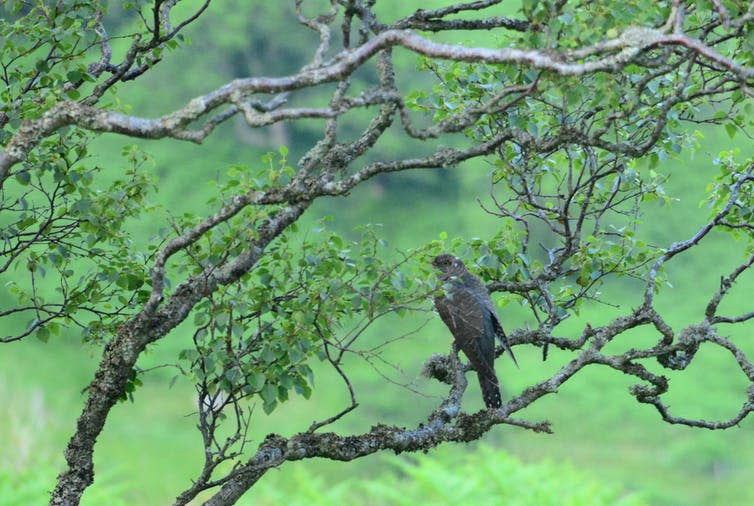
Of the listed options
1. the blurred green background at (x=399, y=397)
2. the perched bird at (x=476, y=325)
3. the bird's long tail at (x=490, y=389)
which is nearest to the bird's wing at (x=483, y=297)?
the perched bird at (x=476, y=325)

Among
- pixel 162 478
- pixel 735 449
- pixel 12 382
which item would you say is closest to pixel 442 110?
pixel 162 478

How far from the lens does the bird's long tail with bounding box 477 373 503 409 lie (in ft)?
25.5

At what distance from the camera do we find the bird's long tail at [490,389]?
7.78 meters

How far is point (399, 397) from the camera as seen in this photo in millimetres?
24125

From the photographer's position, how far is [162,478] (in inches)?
819

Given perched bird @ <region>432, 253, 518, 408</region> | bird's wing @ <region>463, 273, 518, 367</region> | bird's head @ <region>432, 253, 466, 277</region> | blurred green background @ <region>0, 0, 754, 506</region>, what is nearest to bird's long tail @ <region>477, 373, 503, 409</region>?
perched bird @ <region>432, 253, 518, 408</region>

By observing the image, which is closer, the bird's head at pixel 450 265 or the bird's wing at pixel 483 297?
the bird's wing at pixel 483 297

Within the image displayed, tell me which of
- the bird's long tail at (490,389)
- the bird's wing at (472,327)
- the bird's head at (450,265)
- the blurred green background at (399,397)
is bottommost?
the bird's long tail at (490,389)

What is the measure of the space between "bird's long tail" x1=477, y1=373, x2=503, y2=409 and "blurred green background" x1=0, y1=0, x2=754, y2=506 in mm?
7853

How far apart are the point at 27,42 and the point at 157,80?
2381cm

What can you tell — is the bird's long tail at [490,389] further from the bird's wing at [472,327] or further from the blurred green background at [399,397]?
the blurred green background at [399,397]

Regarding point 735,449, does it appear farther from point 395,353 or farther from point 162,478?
point 162,478

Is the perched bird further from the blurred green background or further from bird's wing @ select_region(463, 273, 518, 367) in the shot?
the blurred green background

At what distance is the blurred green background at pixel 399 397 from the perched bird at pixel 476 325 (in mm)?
7887
